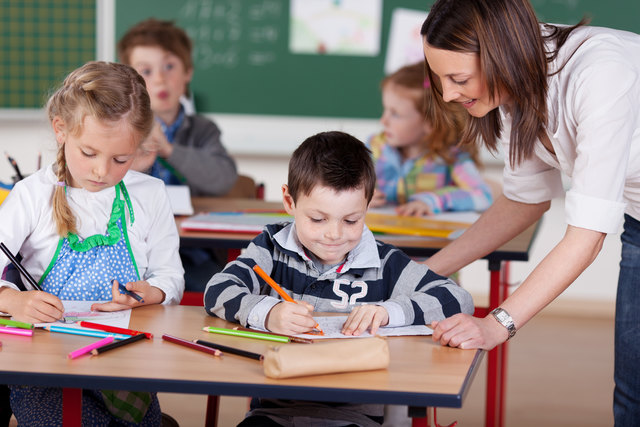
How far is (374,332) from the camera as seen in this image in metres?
1.51

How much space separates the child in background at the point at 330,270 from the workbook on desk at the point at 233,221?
0.65 m

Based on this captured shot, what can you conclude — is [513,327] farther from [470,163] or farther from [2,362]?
[470,163]

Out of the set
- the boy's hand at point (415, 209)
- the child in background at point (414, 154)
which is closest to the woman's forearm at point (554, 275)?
the boy's hand at point (415, 209)

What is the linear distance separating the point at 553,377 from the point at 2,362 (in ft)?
8.94

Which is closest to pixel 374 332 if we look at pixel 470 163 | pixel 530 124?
pixel 530 124

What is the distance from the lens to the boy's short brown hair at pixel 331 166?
1663 millimetres

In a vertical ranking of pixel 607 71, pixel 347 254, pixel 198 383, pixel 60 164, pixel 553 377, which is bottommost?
pixel 553 377

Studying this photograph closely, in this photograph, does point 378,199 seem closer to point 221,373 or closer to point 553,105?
point 553,105

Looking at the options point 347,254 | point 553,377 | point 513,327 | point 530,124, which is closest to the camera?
point 513,327

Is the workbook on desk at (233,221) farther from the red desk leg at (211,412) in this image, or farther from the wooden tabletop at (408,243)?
the red desk leg at (211,412)

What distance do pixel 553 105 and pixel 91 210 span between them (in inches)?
37.5

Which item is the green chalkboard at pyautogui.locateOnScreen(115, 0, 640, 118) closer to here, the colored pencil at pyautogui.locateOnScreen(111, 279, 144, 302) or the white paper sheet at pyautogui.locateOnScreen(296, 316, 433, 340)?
the colored pencil at pyautogui.locateOnScreen(111, 279, 144, 302)

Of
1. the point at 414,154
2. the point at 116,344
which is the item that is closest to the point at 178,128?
the point at 414,154

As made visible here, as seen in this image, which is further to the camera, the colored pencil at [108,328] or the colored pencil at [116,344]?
the colored pencil at [108,328]
